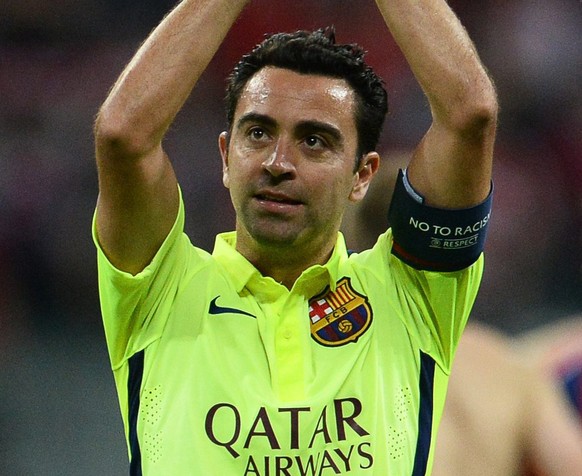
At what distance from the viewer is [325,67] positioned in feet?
7.22

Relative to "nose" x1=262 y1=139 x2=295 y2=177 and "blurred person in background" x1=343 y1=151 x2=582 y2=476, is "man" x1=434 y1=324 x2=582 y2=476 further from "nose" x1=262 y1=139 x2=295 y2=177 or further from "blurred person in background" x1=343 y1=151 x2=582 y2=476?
"nose" x1=262 y1=139 x2=295 y2=177

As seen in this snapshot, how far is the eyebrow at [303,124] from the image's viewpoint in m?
2.10

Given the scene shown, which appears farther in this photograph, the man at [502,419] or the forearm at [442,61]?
the man at [502,419]

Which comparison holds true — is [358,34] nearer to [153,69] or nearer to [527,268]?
[527,268]

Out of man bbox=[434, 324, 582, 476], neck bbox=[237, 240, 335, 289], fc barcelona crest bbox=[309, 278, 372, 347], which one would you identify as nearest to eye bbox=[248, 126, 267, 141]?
neck bbox=[237, 240, 335, 289]

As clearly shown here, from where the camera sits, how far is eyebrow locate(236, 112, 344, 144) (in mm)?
2098

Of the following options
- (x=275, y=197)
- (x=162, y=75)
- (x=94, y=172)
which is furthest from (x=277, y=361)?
(x=94, y=172)

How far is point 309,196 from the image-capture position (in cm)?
210

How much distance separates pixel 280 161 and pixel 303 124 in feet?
0.31

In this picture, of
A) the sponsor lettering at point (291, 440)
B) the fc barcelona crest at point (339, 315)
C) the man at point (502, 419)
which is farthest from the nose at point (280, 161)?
the man at point (502, 419)

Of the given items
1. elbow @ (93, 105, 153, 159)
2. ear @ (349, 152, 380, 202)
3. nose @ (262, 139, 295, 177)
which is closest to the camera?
elbow @ (93, 105, 153, 159)

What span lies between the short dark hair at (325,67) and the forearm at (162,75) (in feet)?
0.75

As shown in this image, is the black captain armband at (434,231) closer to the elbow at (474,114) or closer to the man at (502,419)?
the elbow at (474,114)

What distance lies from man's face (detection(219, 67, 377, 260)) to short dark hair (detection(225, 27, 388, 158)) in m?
0.02
